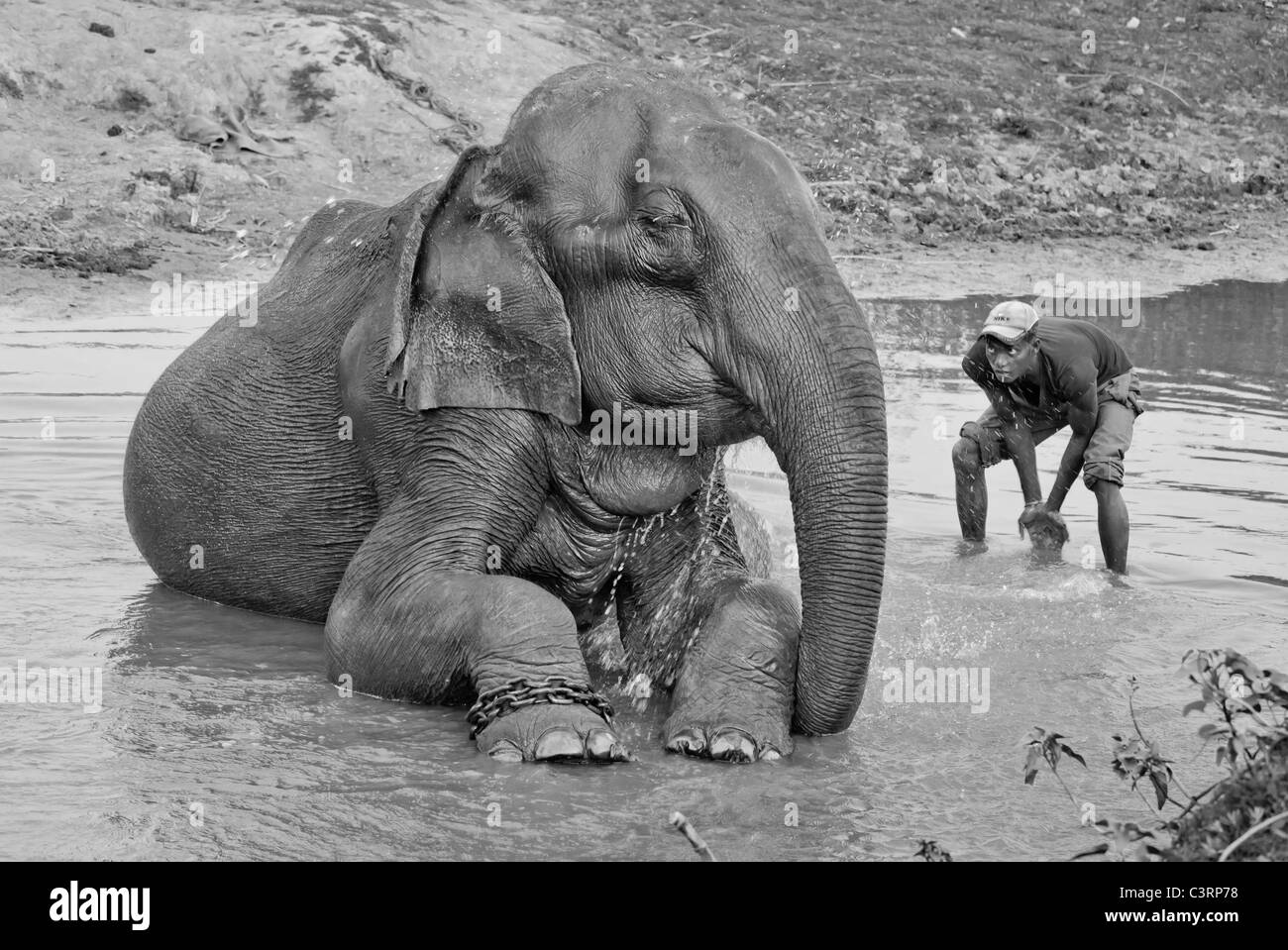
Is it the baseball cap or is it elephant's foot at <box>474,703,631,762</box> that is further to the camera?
the baseball cap

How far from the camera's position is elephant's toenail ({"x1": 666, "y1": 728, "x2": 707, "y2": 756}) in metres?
6.20

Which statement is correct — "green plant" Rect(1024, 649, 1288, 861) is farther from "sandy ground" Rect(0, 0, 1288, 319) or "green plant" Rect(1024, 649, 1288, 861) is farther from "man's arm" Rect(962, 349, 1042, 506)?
"sandy ground" Rect(0, 0, 1288, 319)

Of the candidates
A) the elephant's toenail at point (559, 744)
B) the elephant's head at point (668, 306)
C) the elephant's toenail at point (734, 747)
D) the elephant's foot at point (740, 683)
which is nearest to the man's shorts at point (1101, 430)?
the elephant's foot at point (740, 683)

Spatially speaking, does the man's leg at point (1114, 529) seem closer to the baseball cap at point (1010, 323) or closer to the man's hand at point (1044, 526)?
the man's hand at point (1044, 526)

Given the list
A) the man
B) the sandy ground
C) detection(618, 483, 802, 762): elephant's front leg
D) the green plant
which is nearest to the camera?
the green plant

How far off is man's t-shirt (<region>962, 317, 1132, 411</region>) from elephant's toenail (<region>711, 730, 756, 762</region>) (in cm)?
479

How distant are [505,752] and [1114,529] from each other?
469 centimetres

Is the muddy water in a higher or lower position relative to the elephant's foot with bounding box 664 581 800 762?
lower

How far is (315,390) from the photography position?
295 inches

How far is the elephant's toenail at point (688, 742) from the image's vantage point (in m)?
6.20

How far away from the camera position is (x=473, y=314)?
21.5 ft

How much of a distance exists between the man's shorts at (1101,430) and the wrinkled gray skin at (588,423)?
3496 millimetres

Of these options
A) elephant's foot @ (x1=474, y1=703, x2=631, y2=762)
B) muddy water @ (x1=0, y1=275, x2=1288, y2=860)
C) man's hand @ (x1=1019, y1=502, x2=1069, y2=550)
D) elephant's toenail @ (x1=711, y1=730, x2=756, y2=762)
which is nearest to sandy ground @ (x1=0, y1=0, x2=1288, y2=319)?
muddy water @ (x1=0, y1=275, x2=1288, y2=860)

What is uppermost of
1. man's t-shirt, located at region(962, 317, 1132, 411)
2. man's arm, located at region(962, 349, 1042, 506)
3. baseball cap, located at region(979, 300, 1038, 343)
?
baseball cap, located at region(979, 300, 1038, 343)
